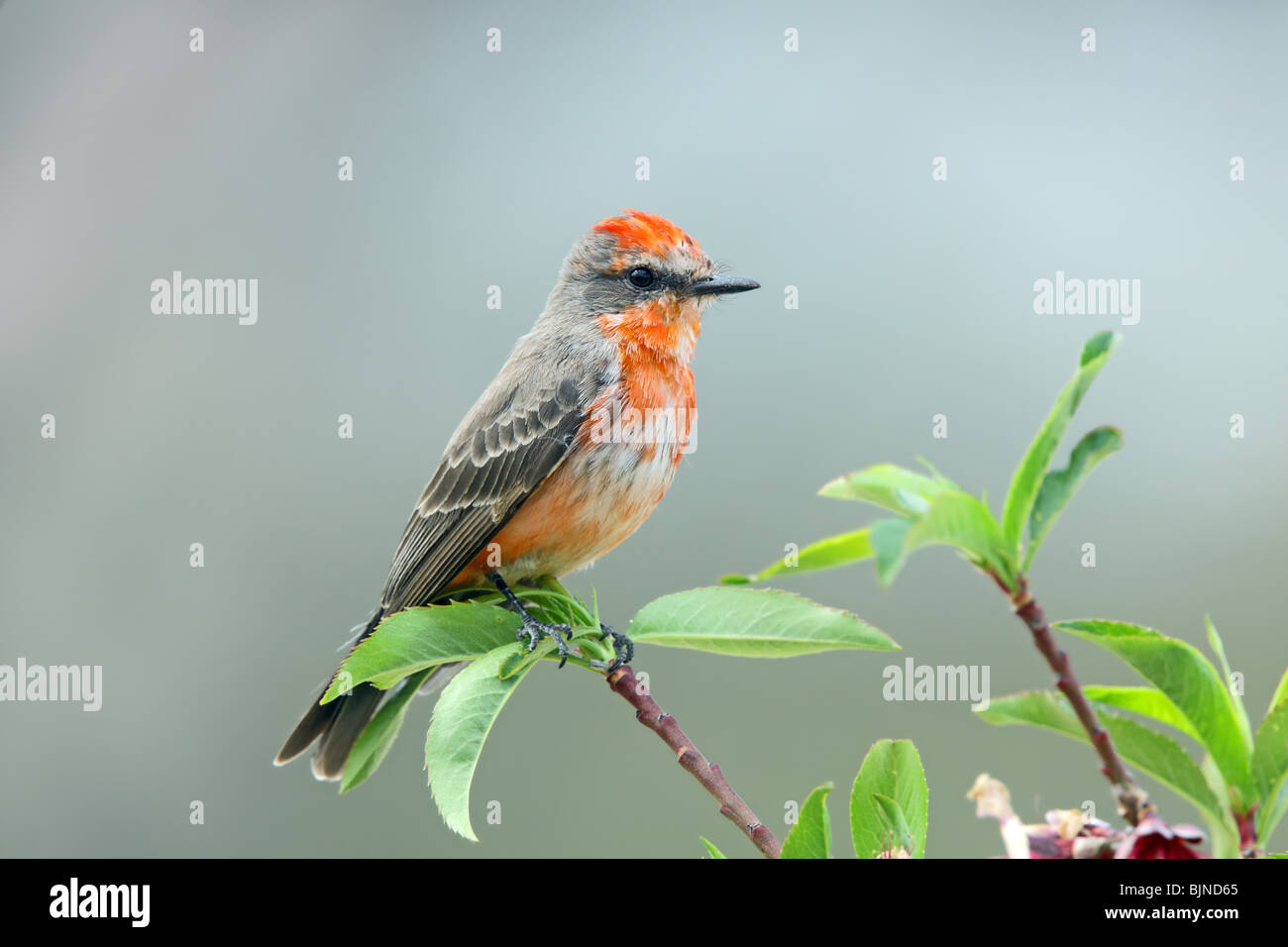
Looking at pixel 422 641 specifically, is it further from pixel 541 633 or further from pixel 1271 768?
pixel 1271 768

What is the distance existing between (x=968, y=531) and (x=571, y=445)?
205 centimetres

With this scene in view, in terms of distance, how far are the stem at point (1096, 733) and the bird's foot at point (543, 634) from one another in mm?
800

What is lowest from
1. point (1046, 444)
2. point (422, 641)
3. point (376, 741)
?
point (376, 741)

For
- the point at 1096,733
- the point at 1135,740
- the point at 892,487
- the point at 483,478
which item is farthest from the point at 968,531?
the point at 483,478

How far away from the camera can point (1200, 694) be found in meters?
1.07

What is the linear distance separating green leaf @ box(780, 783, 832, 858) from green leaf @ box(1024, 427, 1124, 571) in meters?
0.39

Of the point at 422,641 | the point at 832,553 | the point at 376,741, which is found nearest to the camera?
the point at 832,553

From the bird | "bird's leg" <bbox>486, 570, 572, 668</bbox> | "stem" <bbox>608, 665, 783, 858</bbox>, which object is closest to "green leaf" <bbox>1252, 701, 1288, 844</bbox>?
"stem" <bbox>608, 665, 783, 858</bbox>

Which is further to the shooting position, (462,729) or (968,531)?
(462,729)

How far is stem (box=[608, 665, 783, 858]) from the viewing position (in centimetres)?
124

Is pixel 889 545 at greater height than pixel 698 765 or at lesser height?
greater

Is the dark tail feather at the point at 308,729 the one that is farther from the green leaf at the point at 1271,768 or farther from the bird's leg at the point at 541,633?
the green leaf at the point at 1271,768

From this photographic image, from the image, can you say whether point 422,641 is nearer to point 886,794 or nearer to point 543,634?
point 543,634

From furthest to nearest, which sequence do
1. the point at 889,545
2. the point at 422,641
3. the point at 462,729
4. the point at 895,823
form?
the point at 422,641 → the point at 462,729 → the point at 895,823 → the point at 889,545
